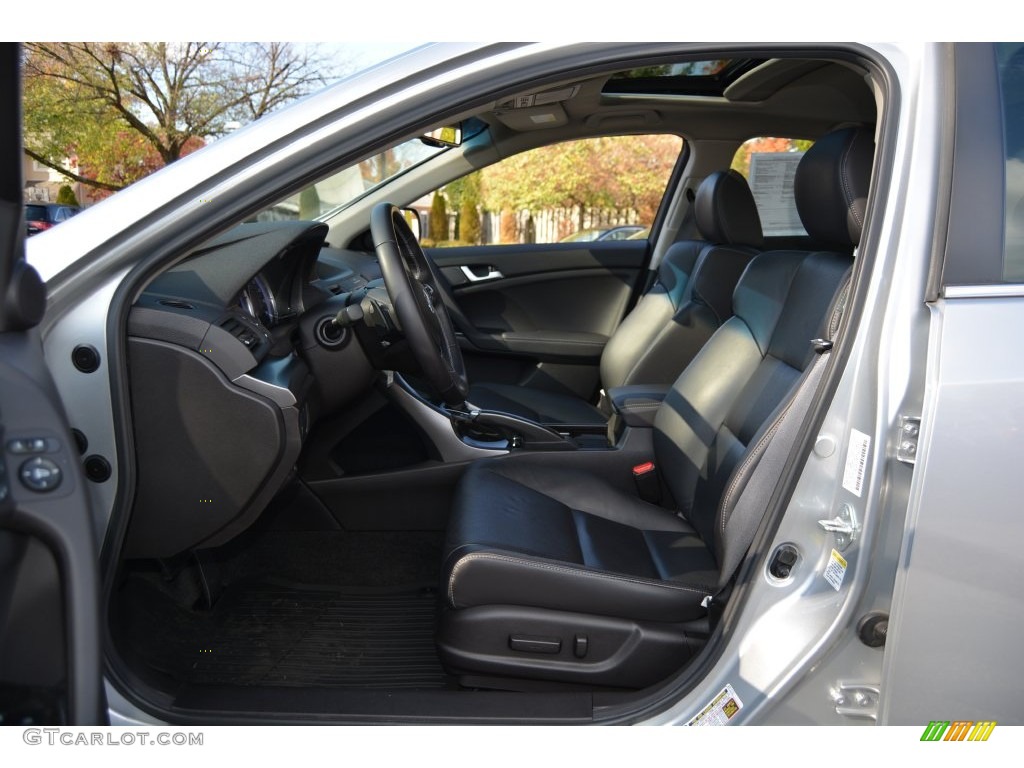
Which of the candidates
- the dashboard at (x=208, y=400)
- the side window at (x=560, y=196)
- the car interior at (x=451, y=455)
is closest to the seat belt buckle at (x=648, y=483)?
the car interior at (x=451, y=455)

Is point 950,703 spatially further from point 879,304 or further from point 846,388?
point 879,304

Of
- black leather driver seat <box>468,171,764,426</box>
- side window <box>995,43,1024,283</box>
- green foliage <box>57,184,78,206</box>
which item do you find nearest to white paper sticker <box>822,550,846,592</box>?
side window <box>995,43,1024,283</box>

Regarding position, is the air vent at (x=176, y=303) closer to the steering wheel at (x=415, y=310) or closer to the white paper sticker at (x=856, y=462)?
the steering wheel at (x=415, y=310)

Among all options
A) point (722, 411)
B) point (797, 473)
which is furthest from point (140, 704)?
point (722, 411)

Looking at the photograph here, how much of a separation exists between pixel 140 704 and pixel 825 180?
159cm

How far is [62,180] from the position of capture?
8.02 ft

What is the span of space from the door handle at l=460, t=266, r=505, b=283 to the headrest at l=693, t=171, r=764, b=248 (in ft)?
4.02

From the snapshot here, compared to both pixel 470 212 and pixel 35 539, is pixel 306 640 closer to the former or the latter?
pixel 35 539

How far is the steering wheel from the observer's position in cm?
196

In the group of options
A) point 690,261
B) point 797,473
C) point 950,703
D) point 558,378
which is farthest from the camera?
point 558,378

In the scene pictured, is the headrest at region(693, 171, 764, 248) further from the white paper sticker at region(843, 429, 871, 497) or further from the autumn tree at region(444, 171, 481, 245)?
the white paper sticker at region(843, 429, 871, 497)

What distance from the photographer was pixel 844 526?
1.26 m

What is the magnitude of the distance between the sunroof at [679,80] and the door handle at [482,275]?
102cm

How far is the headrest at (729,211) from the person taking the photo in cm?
278
